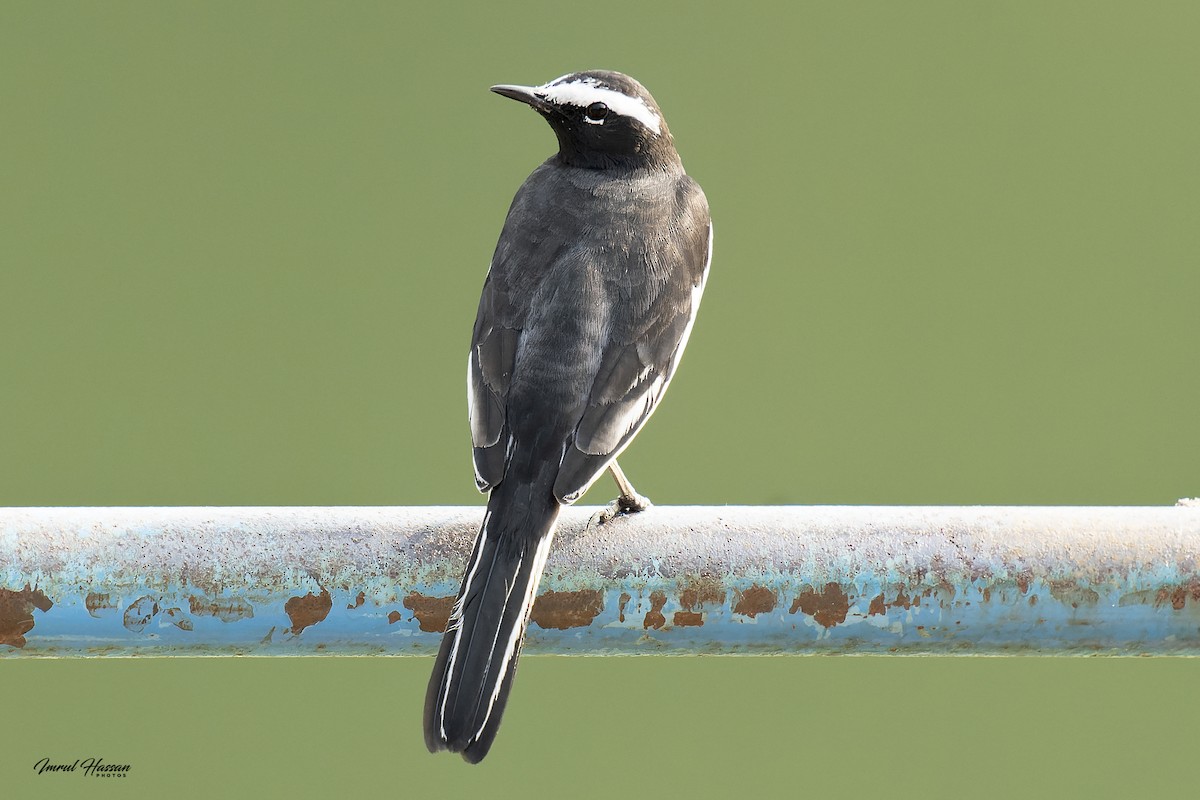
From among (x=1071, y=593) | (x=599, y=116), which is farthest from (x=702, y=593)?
(x=599, y=116)

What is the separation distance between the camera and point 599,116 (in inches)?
93.4

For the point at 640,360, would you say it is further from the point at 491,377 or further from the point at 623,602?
the point at 623,602

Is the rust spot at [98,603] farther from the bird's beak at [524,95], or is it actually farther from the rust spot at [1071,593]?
the bird's beak at [524,95]

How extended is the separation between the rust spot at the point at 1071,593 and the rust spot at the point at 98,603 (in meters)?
1.02

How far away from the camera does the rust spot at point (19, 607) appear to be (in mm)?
1274

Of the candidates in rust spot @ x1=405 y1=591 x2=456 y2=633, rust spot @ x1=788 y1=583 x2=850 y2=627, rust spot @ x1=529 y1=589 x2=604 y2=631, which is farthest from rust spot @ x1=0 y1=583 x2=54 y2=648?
rust spot @ x1=788 y1=583 x2=850 y2=627

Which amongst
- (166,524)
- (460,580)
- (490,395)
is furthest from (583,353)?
(166,524)

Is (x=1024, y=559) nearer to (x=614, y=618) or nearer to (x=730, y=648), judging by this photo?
(x=730, y=648)

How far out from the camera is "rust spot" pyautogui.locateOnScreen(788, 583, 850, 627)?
4.39 ft

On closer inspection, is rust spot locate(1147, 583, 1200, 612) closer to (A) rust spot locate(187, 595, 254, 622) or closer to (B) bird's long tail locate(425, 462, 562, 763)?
(B) bird's long tail locate(425, 462, 562, 763)

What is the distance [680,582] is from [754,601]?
0.08 metres

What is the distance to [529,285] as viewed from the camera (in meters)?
2.08

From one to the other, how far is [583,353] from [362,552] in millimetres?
699

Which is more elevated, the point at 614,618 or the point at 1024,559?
the point at 1024,559
